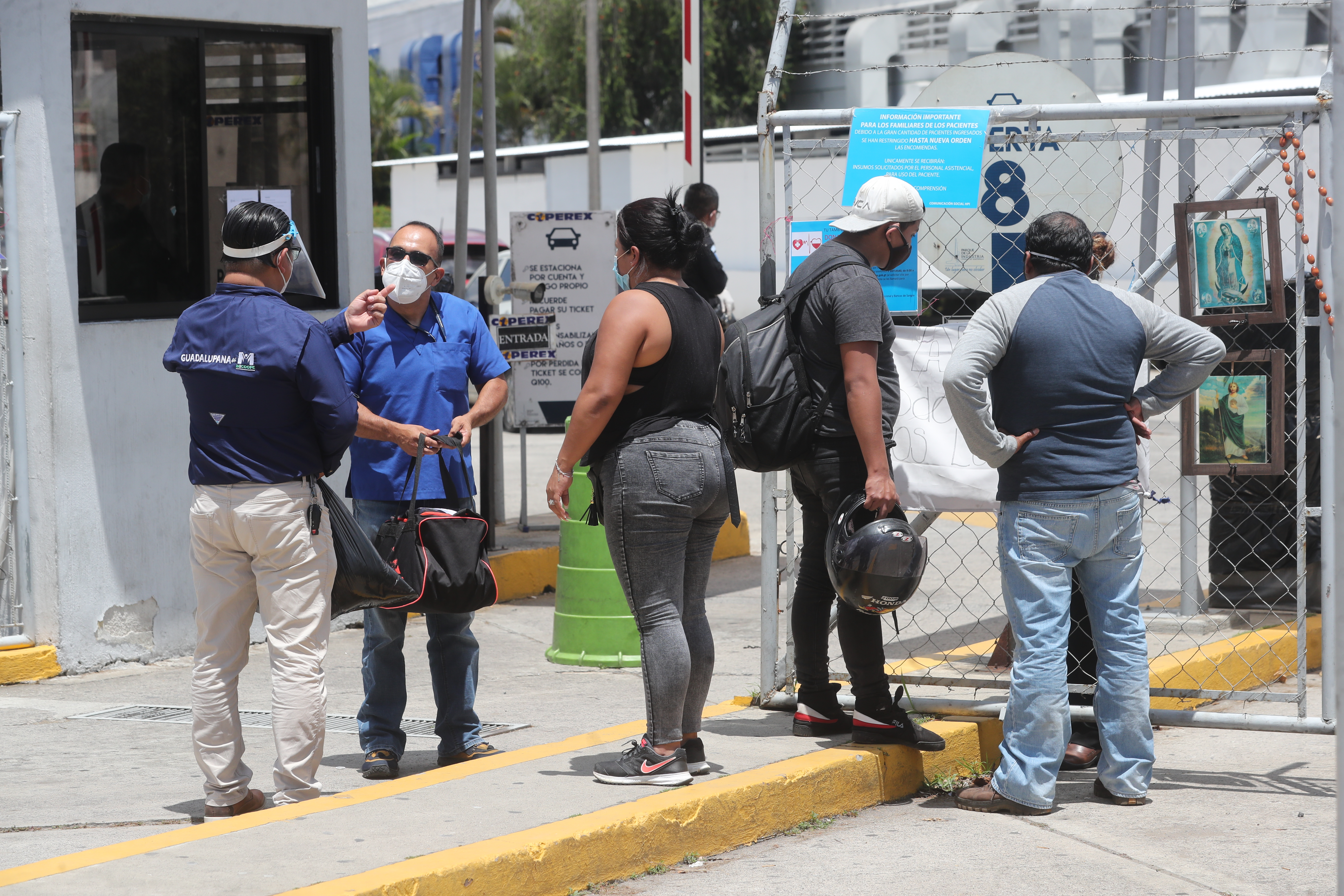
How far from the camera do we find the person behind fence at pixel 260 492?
14.3ft

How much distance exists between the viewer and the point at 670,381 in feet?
14.5

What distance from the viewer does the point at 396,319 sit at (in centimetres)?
509

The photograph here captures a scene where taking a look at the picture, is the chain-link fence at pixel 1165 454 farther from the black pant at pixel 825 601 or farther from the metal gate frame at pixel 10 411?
the metal gate frame at pixel 10 411

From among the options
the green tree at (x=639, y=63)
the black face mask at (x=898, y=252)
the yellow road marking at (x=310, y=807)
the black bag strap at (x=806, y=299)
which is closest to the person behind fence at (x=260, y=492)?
the yellow road marking at (x=310, y=807)

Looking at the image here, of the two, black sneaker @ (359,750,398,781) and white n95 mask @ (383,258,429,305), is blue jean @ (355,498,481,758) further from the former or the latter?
white n95 mask @ (383,258,429,305)

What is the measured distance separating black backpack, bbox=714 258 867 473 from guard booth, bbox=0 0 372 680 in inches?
114

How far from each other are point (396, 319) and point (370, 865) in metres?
2.02

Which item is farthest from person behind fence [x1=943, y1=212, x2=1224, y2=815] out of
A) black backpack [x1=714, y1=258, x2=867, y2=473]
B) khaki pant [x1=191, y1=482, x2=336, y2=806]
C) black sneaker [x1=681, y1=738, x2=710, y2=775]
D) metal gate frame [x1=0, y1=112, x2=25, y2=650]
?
metal gate frame [x1=0, y1=112, x2=25, y2=650]

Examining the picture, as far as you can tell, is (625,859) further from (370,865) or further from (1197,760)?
(1197,760)

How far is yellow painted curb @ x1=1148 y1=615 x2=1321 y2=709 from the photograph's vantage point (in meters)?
6.21

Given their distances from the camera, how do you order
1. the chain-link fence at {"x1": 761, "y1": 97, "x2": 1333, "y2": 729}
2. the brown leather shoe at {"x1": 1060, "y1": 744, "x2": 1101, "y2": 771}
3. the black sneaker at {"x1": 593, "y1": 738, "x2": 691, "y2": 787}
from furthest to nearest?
the brown leather shoe at {"x1": 1060, "y1": 744, "x2": 1101, "y2": 771}
the chain-link fence at {"x1": 761, "y1": 97, "x2": 1333, "y2": 729}
the black sneaker at {"x1": 593, "y1": 738, "x2": 691, "y2": 787}

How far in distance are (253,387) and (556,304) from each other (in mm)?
4911

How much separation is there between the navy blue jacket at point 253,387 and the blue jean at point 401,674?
2.35ft

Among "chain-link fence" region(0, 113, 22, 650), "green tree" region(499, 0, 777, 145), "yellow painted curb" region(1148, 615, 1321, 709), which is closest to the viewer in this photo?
"yellow painted curb" region(1148, 615, 1321, 709)
